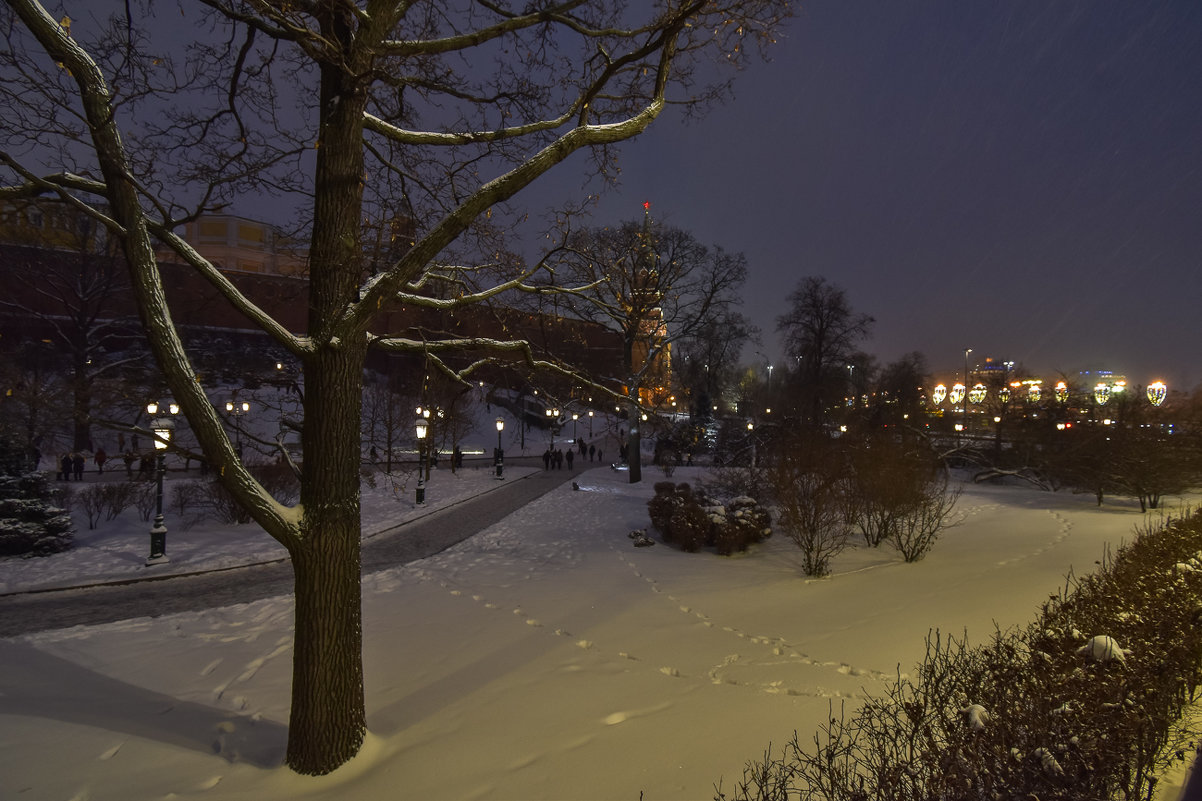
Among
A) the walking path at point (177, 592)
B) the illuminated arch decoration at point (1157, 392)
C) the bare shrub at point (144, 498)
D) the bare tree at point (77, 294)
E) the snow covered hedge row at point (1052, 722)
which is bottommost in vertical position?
the walking path at point (177, 592)

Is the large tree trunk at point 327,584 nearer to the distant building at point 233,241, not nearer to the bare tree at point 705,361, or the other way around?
the bare tree at point 705,361

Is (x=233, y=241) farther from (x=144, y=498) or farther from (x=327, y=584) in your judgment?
(x=327, y=584)

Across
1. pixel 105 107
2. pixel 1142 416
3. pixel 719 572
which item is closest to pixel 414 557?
pixel 719 572

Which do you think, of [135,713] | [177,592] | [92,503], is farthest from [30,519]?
[135,713]

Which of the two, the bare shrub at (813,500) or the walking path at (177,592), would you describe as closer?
the walking path at (177,592)

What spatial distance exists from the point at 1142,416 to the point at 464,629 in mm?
28272

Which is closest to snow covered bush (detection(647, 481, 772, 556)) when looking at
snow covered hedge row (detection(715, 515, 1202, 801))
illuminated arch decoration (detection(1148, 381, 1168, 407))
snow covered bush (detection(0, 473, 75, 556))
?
snow covered hedge row (detection(715, 515, 1202, 801))

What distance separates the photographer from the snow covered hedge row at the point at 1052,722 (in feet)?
7.95

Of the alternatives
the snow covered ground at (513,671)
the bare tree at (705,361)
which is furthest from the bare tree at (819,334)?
the snow covered ground at (513,671)

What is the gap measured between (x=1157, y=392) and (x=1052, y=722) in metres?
36.8

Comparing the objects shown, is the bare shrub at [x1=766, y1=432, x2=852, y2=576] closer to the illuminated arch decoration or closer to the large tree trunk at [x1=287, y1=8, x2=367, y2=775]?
the large tree trunk at [x1=287, y1=8, x2=367, y2=775]

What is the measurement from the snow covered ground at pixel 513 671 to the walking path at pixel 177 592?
0.80 meters

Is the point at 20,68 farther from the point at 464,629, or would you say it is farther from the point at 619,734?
the point at 464,629

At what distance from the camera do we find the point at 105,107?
357 centimetres
